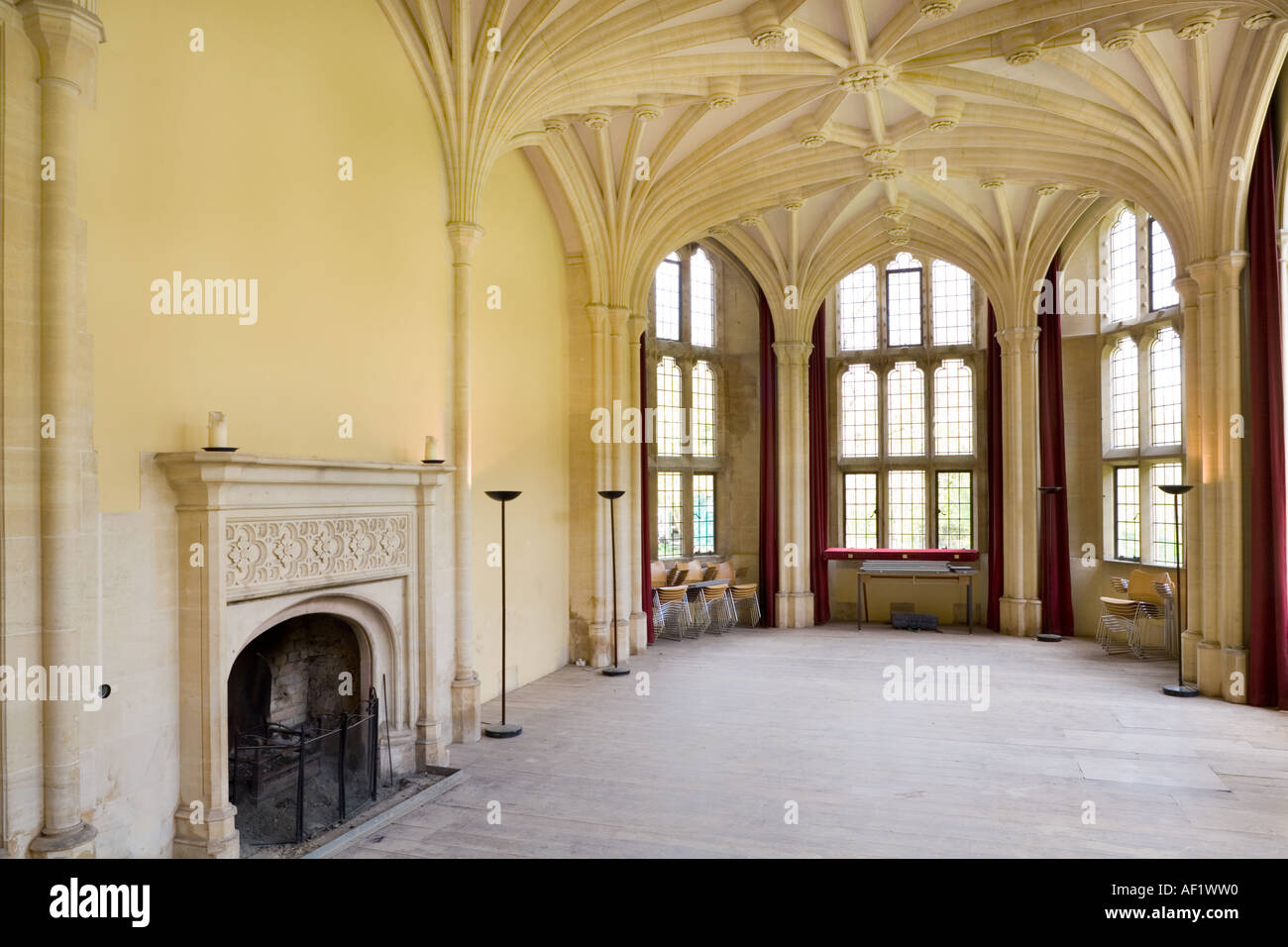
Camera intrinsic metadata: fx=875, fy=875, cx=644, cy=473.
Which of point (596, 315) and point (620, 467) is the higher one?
point (596, 315)

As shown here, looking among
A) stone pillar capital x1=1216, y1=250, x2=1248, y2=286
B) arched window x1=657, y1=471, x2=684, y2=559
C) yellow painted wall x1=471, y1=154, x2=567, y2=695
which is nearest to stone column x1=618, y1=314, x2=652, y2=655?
yellow painted wall x1=471, y1=154, x2=567, y2=695

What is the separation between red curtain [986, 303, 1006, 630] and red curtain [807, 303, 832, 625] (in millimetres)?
2793

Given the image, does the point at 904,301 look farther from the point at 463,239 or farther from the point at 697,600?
the point at 463,239

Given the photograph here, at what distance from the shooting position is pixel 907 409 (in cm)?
1659

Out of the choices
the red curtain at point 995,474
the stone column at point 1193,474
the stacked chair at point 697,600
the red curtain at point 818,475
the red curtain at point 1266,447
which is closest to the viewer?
the red curtain at point 1266,447

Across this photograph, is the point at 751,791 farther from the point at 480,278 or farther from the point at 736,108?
the point at 736,108

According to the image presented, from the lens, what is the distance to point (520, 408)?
34.0 ft

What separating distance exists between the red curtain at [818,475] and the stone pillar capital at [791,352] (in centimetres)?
Answer: 37

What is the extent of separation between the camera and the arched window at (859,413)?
16812mm

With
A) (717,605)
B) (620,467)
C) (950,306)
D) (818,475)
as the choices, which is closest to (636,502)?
(620,467)

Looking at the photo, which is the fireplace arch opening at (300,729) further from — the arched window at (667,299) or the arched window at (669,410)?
the arched window at (667,299)

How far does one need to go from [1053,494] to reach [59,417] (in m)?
13.5

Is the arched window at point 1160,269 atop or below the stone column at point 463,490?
atop

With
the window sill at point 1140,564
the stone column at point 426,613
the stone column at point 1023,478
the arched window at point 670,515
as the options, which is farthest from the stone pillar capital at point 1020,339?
the stone column at point 426,613
